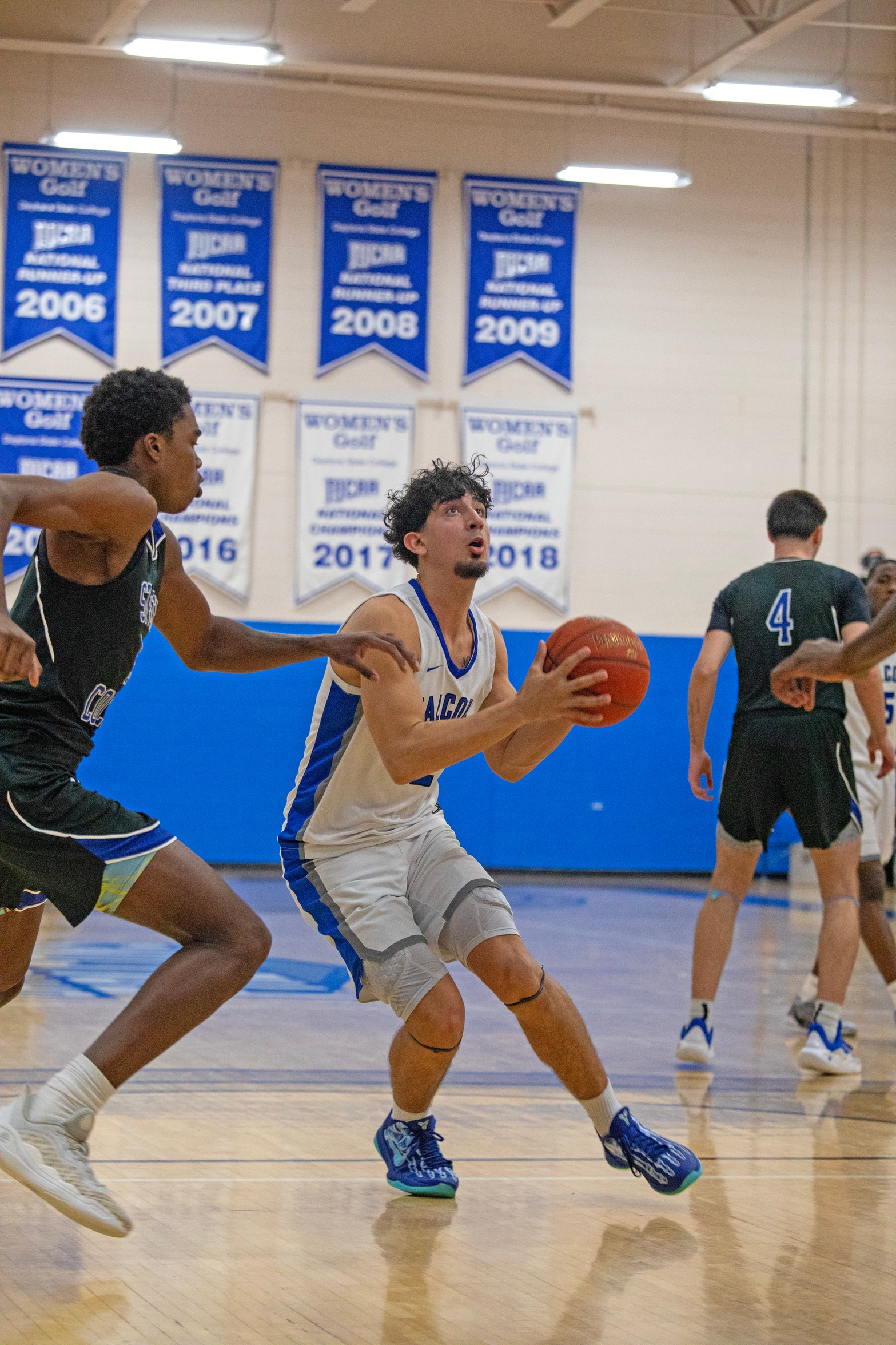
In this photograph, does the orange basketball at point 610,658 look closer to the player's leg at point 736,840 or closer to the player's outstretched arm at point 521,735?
the player's outstretched arm at point 521,735

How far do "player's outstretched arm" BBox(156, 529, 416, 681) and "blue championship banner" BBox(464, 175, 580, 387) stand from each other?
8.95 meters

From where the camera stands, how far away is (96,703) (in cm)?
309

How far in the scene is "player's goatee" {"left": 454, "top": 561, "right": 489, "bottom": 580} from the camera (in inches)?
140

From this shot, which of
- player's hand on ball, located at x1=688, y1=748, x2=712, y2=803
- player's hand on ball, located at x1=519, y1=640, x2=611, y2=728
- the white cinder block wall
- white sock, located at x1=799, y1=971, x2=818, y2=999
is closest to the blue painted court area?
white sock, located at x1=799, y1=971, x2=818, y2=999

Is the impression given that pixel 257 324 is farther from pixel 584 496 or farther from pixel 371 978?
pixel 371 978

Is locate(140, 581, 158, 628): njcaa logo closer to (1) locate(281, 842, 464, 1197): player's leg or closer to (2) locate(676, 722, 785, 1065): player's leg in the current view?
(1) locate(281, 842, 464, 1197): player's leg

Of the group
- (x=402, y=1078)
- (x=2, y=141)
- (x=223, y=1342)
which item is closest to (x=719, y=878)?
(x=402, y=1078)

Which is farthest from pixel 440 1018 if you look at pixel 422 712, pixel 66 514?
pixel 66 514

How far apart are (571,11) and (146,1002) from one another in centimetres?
967

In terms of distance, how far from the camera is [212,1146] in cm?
370

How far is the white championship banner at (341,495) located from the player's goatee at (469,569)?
8.30m

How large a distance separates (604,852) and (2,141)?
704cm

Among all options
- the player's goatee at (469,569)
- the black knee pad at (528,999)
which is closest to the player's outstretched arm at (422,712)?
the player's goatee at (469,569)

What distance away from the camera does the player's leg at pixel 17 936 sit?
320 cm
